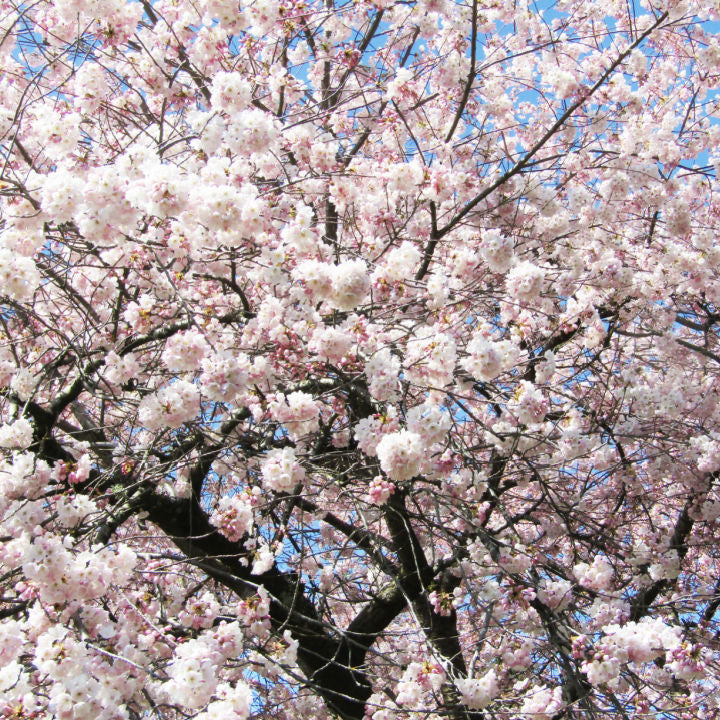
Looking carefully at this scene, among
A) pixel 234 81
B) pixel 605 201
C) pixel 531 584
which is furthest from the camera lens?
pixel 605 201

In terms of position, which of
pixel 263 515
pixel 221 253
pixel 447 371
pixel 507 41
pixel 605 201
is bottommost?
pixel 263 515

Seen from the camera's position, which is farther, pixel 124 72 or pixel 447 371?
pixel 124 72

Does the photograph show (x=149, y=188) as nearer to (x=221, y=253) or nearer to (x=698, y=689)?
(x=221, y=253)

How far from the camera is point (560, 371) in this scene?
705 cm

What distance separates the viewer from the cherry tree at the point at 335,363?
3426mm

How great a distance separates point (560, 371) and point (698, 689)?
10.0 feet

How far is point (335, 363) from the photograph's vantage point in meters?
3.88

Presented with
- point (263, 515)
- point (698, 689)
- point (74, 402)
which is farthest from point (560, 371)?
point (74, 402)

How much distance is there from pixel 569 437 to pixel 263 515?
2.20 meters

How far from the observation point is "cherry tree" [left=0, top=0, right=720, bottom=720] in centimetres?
343

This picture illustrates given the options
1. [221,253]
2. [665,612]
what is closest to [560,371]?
[665,612]

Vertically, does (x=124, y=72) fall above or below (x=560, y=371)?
above

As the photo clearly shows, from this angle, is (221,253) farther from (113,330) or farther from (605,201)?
(605,201)

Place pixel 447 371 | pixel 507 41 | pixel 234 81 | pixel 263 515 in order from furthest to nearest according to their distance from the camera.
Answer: pixel 507 41
pixel 263 515
pixel 234 81
pixel 447 371
